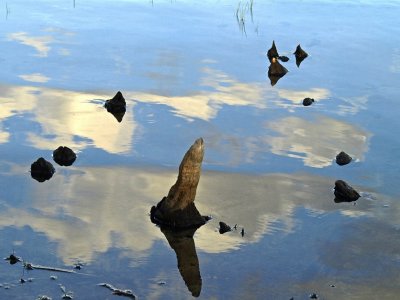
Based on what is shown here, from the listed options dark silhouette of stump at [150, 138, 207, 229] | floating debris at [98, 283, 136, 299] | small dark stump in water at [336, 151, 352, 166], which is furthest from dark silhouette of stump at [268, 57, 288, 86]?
floating debris at [98, 283, 136, 299]

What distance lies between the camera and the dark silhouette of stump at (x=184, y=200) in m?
17.8

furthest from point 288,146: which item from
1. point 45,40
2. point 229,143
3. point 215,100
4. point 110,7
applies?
point 110,7

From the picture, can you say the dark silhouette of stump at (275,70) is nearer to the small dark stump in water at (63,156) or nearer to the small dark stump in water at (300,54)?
the small dark stump in water at (300,54)

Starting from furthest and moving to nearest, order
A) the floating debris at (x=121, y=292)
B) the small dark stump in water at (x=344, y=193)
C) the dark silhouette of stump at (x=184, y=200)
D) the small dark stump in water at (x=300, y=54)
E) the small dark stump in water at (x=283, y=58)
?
the small dark stump in water at (x=300, y=54) → the small dark stump in water at (x=283, y=58) → the small dark stump in water at (x=344, y=193) → the dark silhouette of stump at (x=184, y=200) → the floating debris at (x=121, y=292)

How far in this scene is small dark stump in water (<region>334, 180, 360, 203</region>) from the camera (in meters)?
20.6

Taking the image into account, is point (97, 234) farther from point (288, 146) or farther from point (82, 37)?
point (82, 37)

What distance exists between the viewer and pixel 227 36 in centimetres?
4056

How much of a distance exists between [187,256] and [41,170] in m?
5.26

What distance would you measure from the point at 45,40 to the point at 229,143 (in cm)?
1506

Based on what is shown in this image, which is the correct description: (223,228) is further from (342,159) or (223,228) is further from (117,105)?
(117,105)

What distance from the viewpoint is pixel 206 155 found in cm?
2353

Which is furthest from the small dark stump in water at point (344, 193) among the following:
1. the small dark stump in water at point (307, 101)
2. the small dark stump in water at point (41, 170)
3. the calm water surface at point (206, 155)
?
the small dark stump in water at point (307, 101)

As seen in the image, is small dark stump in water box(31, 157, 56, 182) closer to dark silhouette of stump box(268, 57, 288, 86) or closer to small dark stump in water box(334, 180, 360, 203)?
small dark stump in water box(334, 180, 360, 203)

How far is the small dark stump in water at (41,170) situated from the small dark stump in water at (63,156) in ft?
3.18
